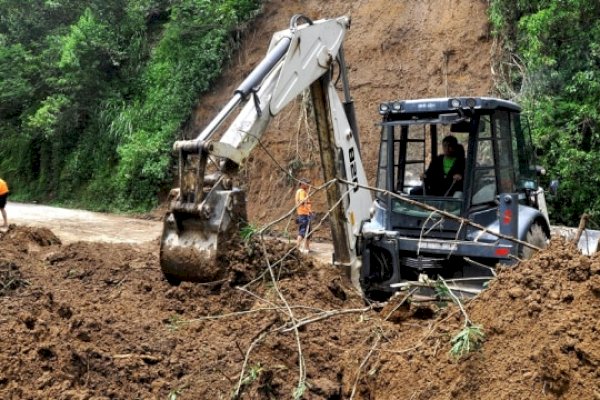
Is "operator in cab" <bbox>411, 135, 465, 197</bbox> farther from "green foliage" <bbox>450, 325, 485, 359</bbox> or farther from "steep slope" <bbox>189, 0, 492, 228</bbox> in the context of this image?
"steep slope" <bbox>189, 0, 492, 228</bbox>

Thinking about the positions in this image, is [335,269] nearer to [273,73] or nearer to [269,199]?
[273,73]

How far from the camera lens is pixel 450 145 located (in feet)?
23.2

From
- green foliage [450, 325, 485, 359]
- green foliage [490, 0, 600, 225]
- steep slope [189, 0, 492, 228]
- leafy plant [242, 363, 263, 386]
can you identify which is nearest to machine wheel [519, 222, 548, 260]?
green foliage [450, 325, 485, 359]

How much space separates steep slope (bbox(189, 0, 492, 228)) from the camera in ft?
50.0

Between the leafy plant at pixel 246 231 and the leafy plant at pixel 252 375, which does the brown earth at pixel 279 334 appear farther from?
the leafy plant at pixel 246 231

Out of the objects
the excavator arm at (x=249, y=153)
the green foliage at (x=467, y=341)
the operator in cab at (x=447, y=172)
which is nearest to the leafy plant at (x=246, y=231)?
the excavator arm at (x=249, y=153)

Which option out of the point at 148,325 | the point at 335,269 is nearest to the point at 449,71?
the point at 335,269

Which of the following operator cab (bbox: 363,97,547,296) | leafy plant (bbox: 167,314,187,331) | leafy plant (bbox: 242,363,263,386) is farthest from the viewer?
operator cab (bbox: 363,97,547,296)

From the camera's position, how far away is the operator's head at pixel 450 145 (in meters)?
7.02

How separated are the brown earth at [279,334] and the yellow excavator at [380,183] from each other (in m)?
0.45

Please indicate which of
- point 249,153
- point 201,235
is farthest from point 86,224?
point 201,235

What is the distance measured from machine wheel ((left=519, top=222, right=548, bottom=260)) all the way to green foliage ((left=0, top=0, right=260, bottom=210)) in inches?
516

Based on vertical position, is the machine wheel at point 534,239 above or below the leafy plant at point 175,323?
above

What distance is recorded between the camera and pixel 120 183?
20.3 metres
